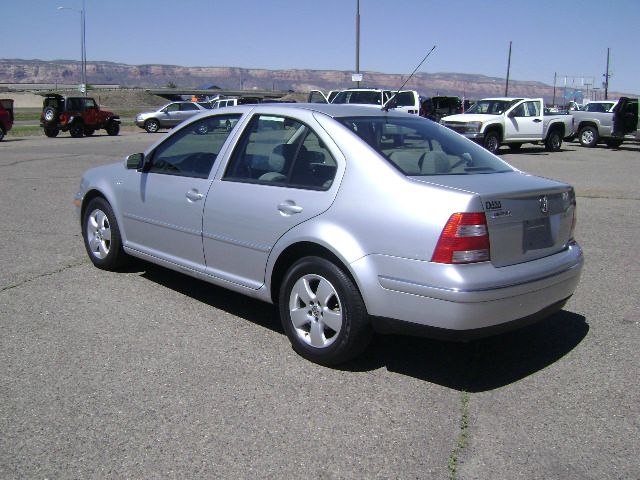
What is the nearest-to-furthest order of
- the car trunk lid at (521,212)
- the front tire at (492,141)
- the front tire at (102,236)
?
the car trunk lid at (521,212) → the front tire at (102,236) → the front tire at (492,141)

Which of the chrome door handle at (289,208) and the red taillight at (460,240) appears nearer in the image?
the red taillight at (460,240)

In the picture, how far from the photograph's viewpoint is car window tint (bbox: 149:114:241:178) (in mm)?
5051

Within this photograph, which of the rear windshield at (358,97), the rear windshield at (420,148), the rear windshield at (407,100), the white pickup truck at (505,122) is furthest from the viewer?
the rear windshield at (407,100)

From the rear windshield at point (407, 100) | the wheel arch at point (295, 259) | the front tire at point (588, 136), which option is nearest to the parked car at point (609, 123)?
the front tire at point (588, 136)

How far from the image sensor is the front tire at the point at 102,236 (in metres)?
5.91

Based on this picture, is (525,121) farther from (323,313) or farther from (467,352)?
(323,313)

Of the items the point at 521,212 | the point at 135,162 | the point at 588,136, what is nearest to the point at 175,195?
the point at 135,162

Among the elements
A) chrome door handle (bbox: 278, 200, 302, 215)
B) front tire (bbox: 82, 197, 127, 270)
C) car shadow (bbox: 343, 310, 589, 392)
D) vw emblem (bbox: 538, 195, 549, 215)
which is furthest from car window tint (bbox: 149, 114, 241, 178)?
vw emblem (bbox: 538, 195, 549, 215)

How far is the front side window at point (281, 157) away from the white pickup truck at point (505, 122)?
1724 cm

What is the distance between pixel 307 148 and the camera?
14.5 ft

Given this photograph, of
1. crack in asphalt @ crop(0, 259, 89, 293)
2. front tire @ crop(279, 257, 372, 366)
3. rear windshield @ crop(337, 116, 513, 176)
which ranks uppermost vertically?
rear windshield @ crop(337, 116, 513, 176)

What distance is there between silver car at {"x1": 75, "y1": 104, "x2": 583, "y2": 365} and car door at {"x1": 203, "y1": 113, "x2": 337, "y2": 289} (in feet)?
0.03

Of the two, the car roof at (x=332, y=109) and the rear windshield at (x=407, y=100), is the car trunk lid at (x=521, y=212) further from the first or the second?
the rear windshield at (x=407, y=100)

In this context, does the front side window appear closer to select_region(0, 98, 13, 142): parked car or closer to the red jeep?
select_region(0, 98, 13, 142): parked car
